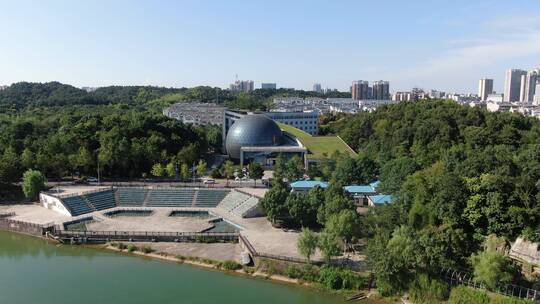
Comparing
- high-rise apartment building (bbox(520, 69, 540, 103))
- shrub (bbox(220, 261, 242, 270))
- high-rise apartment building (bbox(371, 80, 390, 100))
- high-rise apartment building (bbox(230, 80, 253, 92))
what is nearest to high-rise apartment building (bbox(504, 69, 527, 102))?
high-rise apartment building (bbox(520, 69, 540, 103))

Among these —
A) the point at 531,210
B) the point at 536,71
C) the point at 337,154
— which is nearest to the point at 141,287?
the point at 531,210

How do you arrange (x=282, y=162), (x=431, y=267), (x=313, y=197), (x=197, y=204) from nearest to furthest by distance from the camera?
(x=431, y=267)
(x=313, y=197)
(x=197, y=204)
(x=282, y=162)

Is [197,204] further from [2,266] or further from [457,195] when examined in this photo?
[457,195]

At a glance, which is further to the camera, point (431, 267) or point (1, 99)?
point (1, 99)

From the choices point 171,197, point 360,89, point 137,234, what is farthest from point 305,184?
point 360,89

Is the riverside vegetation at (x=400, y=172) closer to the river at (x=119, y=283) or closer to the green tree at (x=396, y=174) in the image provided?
the green tree at (x=396, y=174)

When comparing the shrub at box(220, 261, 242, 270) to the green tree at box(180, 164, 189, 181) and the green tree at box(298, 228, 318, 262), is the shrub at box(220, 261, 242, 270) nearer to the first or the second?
the green tree at box(298, 228, 318, 262)
